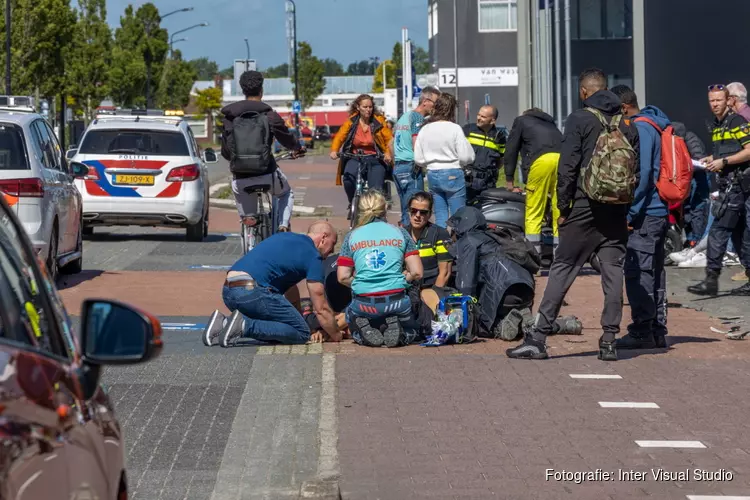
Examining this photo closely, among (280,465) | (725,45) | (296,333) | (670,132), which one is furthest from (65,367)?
(725,45)

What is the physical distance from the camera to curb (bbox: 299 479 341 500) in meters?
5.68

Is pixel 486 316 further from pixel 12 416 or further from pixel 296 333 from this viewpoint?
pixel 12 416

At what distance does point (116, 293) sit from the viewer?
13.3m

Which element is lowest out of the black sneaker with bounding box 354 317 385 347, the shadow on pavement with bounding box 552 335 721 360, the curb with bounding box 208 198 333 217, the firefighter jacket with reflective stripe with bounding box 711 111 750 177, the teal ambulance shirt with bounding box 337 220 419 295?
the shadow on pavement with bounding box 552 335 721 360

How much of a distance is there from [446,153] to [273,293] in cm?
463

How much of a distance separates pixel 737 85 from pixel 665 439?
7.05m

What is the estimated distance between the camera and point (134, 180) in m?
18.5

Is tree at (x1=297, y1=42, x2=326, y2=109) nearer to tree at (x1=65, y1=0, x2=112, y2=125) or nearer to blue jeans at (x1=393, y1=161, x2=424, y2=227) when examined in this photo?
tree at (x1=65, y1=0, x2=112, y2=125)

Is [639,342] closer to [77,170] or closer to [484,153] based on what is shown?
[484,153]

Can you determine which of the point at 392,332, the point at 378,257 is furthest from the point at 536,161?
the point at 392,332

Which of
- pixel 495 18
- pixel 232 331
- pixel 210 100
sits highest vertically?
pixel 495 18

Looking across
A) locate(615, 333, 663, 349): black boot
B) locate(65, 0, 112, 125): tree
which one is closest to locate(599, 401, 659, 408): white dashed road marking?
locate(615, 333, 663, 349): black boot

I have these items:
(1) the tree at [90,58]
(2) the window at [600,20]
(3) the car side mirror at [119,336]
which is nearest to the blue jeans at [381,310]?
(3) the car side mirror at [119,336]

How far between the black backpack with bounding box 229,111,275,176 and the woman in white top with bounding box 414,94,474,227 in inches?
78.7
